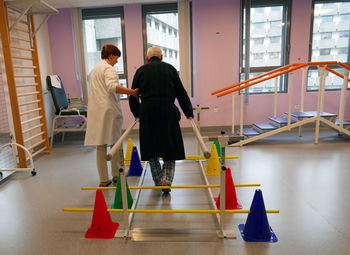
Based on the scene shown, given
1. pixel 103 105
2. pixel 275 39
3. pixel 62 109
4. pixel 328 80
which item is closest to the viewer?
pixel 103 105

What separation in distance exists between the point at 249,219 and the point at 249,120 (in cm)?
359

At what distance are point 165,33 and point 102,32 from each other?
1276 millimetres

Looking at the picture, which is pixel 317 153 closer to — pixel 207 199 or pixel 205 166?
pixel 205 166

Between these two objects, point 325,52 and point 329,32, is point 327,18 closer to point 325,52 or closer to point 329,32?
point 329,32

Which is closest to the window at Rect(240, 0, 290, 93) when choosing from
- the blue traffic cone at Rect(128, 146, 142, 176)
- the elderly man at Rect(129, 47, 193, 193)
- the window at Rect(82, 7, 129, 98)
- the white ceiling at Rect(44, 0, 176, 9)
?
the white ceiling at Rect(44, 0, 176, 9)

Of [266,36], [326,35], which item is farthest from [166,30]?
[326,35]

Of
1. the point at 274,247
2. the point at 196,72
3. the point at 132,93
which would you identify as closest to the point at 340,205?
the point at 274,247

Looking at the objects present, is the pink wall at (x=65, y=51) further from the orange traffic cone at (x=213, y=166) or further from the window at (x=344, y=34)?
the window at (x=344, y=34)

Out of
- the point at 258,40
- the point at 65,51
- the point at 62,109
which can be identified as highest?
the point at 258,40

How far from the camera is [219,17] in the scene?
478cm

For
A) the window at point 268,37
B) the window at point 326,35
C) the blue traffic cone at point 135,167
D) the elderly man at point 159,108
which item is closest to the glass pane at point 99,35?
the window at point 268,37

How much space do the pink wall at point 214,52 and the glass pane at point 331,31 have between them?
9.1 inches

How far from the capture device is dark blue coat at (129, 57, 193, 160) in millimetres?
2113

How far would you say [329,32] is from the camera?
4875mm
